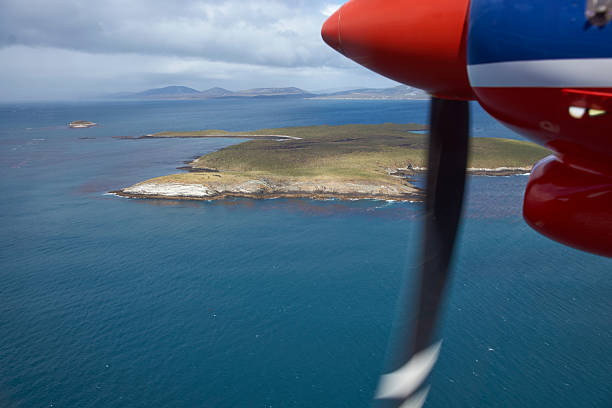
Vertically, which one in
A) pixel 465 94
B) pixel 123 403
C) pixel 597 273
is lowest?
pixel 123 403

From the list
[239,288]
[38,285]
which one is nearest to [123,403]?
[239,288]

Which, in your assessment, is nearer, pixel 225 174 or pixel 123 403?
pixel 123 403

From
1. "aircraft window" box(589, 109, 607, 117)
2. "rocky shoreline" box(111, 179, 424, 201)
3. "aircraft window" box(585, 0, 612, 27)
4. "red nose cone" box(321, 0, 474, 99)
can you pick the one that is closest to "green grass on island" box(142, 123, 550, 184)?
"rocky shoreline" box(111, 179, 424, 201)

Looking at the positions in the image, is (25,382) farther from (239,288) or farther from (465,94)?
(465,94)

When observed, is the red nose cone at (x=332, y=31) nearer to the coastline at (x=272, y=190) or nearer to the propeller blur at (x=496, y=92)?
the propeller blur at (x=496, y=92)

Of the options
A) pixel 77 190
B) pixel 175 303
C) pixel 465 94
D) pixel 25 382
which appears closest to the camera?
pixel 465 94

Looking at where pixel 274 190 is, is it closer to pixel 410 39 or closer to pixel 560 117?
pixel 410 39

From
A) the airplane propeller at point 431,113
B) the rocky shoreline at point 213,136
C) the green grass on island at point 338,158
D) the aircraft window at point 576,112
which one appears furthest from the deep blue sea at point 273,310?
the rocky shoreline at point 213,136
